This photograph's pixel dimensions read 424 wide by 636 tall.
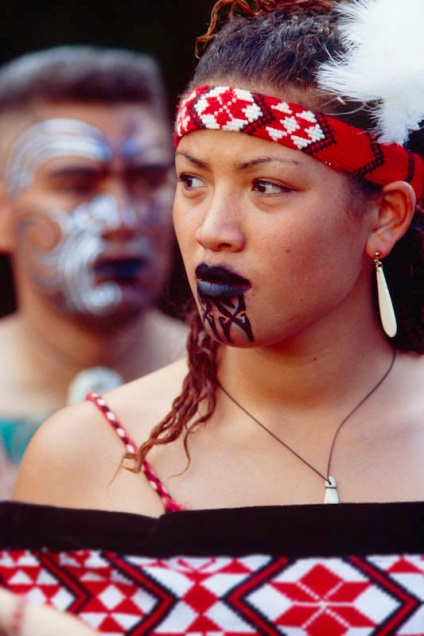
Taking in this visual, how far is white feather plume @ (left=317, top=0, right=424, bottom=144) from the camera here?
216cm

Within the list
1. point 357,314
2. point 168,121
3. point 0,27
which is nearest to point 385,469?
point 357,314

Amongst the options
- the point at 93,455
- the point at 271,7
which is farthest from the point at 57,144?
the point at 93,455

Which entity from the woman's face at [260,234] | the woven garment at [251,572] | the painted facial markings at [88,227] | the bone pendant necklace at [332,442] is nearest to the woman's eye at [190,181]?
the woman's face at [260,234]

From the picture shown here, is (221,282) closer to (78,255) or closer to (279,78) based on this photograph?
(279,78)

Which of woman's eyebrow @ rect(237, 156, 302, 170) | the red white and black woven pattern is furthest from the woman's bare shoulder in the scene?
woman's eyebrow @ rect(237, 156, 302, 170)

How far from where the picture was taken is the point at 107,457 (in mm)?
2363

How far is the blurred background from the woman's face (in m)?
2.32

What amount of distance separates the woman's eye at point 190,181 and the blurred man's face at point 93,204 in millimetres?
2102

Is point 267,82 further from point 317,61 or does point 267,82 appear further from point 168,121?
point 168,121

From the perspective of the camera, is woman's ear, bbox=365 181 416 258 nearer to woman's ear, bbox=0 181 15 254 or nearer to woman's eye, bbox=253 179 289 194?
woman's eye, bbox=253 179 289 194

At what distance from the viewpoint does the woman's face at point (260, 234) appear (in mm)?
2109

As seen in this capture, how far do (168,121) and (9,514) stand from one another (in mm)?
2635

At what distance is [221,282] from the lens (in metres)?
2.15

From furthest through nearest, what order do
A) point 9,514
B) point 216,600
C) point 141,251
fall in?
point 141,251 < point 9,514 < point 216,600
